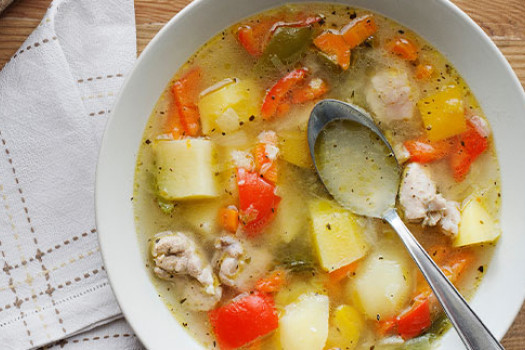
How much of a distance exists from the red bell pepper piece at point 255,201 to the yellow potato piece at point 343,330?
50 cm

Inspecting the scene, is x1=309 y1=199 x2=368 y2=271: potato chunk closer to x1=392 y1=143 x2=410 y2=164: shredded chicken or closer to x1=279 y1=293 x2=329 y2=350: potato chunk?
x1=279 y1=293 x2=329 y2=350: potato chunk

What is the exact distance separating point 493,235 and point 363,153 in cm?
67

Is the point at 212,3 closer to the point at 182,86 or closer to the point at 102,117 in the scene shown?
the point at 182,86

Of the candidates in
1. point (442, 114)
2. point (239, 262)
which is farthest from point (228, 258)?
point (442, 114)

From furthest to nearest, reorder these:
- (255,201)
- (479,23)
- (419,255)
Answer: (479,23) < (255,201) < (419,255)

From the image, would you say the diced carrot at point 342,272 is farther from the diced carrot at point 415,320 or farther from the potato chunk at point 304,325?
the diced carrot at point 415,320

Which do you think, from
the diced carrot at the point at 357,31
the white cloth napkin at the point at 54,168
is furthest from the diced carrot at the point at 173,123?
the diced carrot at the point at 357,31

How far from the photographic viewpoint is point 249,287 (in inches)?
105

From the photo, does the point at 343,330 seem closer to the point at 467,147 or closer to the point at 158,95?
the point at 467,147

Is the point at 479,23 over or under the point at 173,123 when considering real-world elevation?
under

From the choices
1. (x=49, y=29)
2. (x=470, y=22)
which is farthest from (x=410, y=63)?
(x=49, y=29)

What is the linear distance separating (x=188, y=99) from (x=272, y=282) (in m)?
0.88

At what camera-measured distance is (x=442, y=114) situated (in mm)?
2684

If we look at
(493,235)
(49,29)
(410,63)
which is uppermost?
(49,29)
